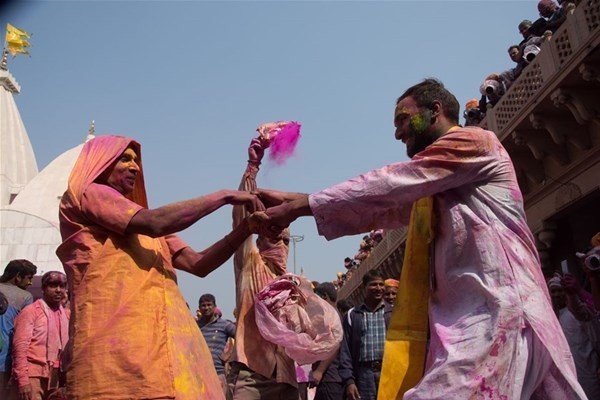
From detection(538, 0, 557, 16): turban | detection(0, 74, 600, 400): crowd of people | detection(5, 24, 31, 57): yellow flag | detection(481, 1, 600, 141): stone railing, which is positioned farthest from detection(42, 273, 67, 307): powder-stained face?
detection(5, 24, 31, 57): yellow flag

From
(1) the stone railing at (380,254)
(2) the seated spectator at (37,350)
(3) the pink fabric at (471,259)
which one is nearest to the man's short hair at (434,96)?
(3) the pink fabric at (471,259)

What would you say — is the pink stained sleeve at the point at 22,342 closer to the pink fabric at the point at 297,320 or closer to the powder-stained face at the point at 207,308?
the powder-stained face at the point at 207,308

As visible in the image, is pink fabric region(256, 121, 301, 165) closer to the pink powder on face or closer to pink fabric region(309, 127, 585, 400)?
the pink powder on face

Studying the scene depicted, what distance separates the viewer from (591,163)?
31.9 feet

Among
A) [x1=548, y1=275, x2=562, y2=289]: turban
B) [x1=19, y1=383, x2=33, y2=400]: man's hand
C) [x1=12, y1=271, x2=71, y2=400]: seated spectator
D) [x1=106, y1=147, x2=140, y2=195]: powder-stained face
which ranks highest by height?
[x1=106, y1=147, x2=140, y2=195]: powder-stained face

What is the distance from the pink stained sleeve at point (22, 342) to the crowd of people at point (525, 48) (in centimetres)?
799

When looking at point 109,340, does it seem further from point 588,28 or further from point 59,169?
point 59,169

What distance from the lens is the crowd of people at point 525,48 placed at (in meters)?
9.50

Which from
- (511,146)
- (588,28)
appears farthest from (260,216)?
(511,146)

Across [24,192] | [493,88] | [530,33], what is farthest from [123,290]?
[24,192]

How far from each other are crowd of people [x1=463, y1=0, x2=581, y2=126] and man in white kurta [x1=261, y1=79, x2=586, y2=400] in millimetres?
7333

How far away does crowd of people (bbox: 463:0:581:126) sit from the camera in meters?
9.50

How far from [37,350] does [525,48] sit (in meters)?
8.60

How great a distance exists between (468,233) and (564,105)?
26.4 feet
